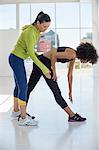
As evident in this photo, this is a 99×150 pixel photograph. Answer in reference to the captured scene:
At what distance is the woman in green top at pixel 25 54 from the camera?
3.94 meters

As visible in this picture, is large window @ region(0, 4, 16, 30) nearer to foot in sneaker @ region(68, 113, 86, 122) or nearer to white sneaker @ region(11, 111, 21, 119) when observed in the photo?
white sneaker @ region(11, 111, 21, 119)

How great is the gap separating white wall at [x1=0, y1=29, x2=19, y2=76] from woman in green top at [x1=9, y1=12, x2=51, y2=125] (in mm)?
9148

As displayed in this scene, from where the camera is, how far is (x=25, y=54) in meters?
4.16

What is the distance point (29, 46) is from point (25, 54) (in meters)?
0.26

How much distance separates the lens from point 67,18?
14.5 m

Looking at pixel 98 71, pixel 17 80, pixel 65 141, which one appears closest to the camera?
pixel 65 141

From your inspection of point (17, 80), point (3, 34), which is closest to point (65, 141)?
point (17, 80)

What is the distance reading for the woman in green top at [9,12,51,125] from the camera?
155 inches

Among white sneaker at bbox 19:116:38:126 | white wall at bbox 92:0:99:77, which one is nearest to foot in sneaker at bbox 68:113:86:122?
white sneaker at bbox 19:116:38:126

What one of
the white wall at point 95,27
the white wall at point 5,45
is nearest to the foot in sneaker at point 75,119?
the white wall at point 95,27

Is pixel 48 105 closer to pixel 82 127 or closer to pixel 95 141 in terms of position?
pixel 82 127

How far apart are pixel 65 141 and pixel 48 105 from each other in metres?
2.19

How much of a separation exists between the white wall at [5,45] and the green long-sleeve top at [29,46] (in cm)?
925

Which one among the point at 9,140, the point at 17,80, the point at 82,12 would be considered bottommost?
the point at 9,140
